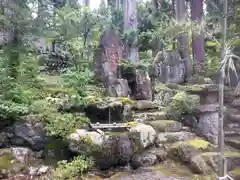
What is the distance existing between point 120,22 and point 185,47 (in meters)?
4.16

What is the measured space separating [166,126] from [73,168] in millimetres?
2720

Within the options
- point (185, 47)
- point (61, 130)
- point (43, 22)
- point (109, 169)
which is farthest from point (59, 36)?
point (109, 169)

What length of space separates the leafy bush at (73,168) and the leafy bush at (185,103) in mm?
3067

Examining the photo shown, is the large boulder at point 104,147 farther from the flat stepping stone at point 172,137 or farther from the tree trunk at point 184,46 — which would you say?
the tree trunk at point 184,46

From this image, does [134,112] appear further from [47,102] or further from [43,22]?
[43,22]

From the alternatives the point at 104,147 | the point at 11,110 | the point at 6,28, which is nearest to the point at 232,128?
the point at 104,147

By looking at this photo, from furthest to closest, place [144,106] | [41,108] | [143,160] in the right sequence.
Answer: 1. [144,106]
2. [41,108]
3. [143,160]

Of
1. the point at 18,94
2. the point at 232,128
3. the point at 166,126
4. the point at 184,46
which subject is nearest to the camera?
the point at 18,94

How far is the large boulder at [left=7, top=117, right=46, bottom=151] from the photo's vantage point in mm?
5883

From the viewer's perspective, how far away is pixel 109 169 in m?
5.50

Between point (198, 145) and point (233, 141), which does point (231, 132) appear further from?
point (198, 145)

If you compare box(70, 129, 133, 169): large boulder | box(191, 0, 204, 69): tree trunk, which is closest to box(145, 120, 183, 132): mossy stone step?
box(70, 129, 133, 169): large boulder

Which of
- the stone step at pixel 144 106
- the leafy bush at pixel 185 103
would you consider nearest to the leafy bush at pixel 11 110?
the stone step at pixel 144 106

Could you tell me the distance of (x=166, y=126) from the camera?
265 inches
